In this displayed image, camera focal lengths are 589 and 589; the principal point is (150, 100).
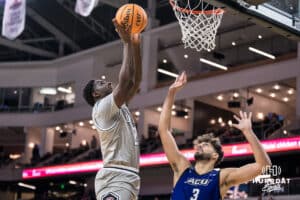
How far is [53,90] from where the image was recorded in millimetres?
34094

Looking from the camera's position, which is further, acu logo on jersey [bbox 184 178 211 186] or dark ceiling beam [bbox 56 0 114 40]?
dark ceiling beam [bbox 56 0 114 40]

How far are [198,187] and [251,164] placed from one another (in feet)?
1.25

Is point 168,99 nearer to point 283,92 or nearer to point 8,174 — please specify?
point 283,92

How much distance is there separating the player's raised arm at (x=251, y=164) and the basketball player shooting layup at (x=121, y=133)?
65 centimetres

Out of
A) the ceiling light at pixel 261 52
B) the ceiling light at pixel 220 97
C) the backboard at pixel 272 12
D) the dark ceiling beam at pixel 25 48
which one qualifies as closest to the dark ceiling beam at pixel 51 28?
the dark ceiling beam at pixel 25 48

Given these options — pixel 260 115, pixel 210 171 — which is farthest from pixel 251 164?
pixel 260 115

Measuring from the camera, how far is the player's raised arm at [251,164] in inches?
149

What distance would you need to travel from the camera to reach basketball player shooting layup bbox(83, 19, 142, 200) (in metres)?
3.98

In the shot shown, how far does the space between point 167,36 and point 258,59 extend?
4534mm

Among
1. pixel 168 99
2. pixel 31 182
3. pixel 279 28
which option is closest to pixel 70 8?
pixel 31 182

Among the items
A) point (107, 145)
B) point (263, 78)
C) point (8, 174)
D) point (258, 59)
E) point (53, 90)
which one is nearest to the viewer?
point (107, 145)

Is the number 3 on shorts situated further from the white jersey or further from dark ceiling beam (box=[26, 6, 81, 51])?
dark ceiling beam (box=[26, 6, 81, 51])

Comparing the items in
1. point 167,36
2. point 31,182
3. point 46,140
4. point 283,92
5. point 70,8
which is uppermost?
point 70,8

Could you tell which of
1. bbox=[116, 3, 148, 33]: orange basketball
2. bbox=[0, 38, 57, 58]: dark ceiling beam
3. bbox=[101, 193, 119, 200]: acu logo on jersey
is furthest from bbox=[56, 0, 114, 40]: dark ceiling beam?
bbox=[101, 193, 119, 200]: acu logo on jersey
